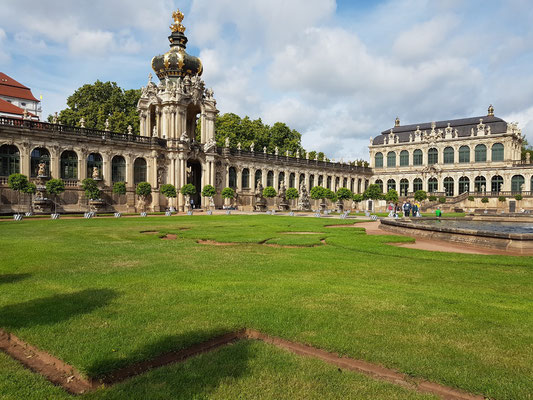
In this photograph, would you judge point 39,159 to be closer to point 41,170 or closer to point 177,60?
point 41,170

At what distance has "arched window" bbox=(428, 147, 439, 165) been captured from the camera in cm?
9094

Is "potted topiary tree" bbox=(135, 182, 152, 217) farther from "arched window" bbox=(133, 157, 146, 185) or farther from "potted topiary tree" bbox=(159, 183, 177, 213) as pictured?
"arched window" bbox=(133, 157, 146, 185)

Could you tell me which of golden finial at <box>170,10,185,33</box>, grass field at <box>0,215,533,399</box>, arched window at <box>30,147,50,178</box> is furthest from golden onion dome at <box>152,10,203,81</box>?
grass field at <box>0,215,533,399</box>

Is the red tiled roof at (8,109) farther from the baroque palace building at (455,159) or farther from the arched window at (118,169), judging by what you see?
the baroque palace building at (455,159)

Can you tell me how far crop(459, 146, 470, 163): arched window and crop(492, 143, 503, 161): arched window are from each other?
4941 mm

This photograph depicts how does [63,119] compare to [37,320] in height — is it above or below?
above

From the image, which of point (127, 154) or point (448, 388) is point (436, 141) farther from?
point (448, 388)

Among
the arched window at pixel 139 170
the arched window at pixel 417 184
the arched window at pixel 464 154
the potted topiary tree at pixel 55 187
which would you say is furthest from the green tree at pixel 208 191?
the arched window at pixel 464 154

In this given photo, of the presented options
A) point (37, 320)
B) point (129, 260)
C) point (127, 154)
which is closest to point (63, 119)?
point (127, 154)

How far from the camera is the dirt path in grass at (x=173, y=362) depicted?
4453 mm

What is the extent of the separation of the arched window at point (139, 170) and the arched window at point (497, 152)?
73.8 metres

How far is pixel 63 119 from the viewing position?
66.4 m

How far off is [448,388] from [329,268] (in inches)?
262

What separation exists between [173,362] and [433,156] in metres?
96.4
